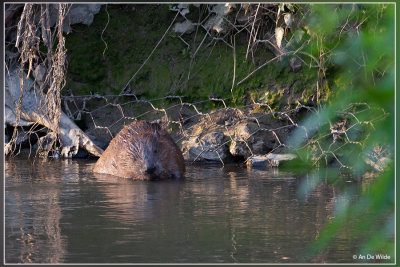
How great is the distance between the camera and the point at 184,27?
904 centimetres

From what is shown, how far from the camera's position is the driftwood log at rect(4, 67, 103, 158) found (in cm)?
796

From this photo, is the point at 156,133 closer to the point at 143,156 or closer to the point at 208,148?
the point at 143,156

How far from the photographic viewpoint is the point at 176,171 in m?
6.54

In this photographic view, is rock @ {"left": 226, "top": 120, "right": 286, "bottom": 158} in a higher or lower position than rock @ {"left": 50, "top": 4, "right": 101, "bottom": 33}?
lower

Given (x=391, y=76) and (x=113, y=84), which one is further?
(x=113, y=84)

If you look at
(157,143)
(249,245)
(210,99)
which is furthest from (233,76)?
(249,245)

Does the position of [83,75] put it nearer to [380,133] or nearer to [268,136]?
[268,136]

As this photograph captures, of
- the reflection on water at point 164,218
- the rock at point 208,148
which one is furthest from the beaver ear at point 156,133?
the rock at point 208,148

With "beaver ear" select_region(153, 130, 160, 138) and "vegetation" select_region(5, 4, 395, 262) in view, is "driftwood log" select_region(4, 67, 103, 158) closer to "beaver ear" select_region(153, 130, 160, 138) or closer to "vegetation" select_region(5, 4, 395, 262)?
"vegetation" select_region(5, 4, 395, 262)

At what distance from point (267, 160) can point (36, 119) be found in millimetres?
3139

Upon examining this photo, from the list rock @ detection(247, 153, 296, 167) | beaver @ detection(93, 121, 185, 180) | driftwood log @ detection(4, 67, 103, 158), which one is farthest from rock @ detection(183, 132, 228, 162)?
driftwood log @ detection(4, 67, 103, 158)

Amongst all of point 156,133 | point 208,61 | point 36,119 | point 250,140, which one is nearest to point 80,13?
point 36,119

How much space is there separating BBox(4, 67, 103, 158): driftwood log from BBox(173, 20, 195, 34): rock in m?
2.07

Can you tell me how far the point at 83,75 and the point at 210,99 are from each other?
2.08 metres
